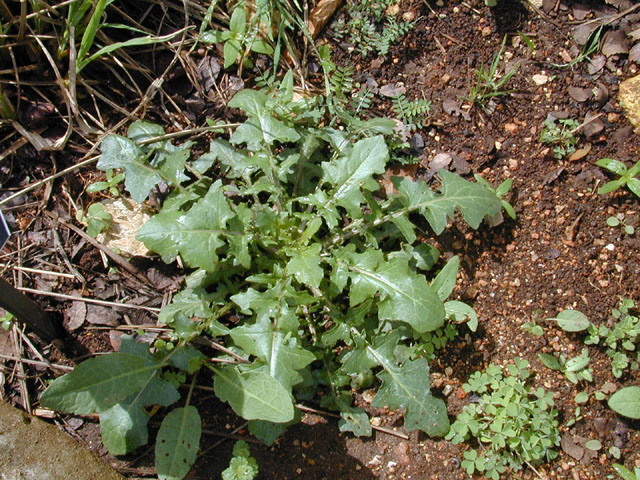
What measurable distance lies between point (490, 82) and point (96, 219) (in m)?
2.38

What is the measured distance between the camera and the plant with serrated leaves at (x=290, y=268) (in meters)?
2.52

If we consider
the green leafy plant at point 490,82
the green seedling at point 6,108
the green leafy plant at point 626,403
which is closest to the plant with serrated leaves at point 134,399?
the green seedling at point 6,108

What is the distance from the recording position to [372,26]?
3.45 m

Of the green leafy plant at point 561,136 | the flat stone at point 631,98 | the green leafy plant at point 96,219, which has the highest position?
the flat stone at point 631,98

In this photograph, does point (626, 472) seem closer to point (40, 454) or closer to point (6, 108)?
point (40, 454)

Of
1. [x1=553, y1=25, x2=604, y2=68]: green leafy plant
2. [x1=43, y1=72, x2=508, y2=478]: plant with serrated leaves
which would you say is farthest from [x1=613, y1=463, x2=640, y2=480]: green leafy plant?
[x1=553, y1=25, x2=604, y2=68]: green leafy plant

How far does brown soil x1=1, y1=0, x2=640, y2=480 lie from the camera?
2.83m

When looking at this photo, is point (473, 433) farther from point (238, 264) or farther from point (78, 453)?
Result: point (78, 453)

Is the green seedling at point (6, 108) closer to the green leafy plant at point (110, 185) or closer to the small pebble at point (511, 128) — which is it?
the green leafy plant at point (110, 185)

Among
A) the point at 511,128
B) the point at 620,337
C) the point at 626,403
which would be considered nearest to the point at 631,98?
the point at 511,128

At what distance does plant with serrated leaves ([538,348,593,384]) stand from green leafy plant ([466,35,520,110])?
4.95ft

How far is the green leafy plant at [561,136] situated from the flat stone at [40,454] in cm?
293

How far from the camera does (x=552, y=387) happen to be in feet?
9.65

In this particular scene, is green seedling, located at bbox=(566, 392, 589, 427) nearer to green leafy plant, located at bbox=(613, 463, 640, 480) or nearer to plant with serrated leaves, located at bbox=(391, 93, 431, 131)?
green leafy plant, located at bbox=(613, 463, 640, 480)
